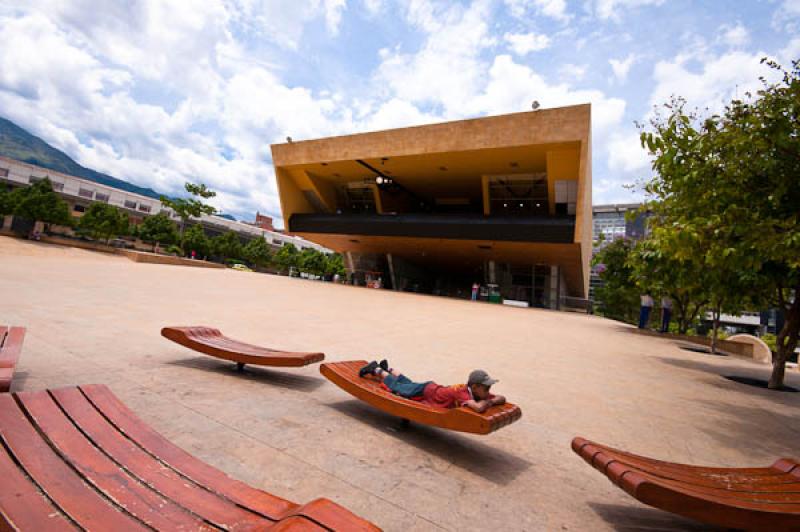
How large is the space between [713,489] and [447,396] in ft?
5.94

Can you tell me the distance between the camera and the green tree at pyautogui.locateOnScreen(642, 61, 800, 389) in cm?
442

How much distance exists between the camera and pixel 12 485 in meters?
1.65

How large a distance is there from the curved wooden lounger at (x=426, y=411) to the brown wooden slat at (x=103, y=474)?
1841 millimetres

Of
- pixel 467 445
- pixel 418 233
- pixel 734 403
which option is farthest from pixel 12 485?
pixel 418 233

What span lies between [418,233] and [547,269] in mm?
12833

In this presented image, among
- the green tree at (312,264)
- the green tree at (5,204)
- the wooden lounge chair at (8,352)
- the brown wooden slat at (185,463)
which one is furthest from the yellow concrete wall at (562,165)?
the green tree at (5,204)

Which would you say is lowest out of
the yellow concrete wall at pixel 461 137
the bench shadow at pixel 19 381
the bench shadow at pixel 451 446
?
the bench shadow at pixel 451 446

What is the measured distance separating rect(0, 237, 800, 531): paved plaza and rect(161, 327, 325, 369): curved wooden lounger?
30cm

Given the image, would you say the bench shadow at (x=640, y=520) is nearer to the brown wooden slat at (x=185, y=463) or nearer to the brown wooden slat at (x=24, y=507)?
the brown wooden slat at (x=185, y=463)

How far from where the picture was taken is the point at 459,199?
129ft

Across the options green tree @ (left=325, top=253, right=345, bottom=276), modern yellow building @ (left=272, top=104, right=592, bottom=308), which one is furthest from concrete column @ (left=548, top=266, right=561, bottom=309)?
green tree @ (left=325, top=253, right=345, bottom=276)

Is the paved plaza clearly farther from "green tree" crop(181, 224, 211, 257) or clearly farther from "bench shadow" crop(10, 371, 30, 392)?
"green tree" crop(181, 224, 211, 257)

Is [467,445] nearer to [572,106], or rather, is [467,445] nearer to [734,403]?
[734,403]

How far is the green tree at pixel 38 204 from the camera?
39656mm
